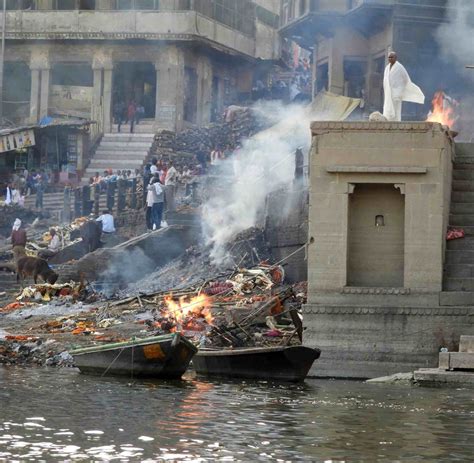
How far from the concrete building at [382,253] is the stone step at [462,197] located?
42.1 inches

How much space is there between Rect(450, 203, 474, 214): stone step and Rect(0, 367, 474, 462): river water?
4.23 metres

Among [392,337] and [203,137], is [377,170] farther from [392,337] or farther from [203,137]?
[203,137]

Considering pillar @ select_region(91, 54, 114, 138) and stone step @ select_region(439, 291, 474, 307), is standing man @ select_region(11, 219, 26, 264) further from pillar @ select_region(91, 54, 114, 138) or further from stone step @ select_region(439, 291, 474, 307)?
pillar @ select_region(91, 54, 114, 138)

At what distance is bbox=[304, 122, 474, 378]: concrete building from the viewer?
23719 mm

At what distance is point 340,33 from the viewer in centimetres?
4509

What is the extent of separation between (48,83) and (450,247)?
33.9m

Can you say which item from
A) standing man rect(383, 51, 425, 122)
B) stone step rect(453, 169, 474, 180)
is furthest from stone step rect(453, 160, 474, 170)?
standing man rect(383, 51, 425, 122)

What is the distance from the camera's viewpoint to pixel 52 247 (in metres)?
39.3

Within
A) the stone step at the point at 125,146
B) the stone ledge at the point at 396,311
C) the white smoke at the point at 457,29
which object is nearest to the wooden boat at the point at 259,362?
the stone ledge at the point at 396,311

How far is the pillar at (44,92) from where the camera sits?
5609 centimetres

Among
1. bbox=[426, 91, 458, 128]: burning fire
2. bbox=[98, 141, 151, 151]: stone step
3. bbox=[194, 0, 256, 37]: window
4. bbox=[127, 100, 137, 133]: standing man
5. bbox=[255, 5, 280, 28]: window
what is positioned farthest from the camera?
bbox=[255, 5, 280, 28]: window

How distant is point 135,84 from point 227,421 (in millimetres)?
38731

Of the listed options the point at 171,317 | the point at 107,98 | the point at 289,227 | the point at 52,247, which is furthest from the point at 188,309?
the point at 107,98

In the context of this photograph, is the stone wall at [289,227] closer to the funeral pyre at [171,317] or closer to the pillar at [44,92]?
the funeral pyre at [171,317]
